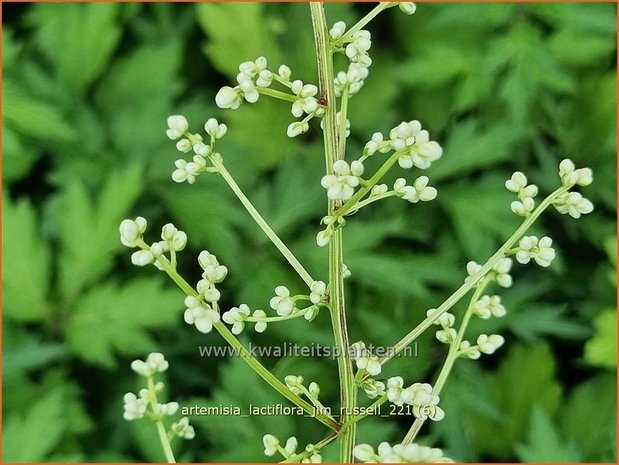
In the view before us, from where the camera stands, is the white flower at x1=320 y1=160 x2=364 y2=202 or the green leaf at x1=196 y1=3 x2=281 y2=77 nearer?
the white flower at x1=320 y1=160 x2=364 y2=202

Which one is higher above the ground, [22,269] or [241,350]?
[22,269]

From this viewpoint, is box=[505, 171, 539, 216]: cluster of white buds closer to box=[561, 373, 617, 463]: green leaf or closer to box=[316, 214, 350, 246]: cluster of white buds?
box=[316, 214, 350, 246]: cluster of white buds

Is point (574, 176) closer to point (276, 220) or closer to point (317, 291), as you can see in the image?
point (317, 291)

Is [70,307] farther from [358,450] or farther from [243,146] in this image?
[358,450]

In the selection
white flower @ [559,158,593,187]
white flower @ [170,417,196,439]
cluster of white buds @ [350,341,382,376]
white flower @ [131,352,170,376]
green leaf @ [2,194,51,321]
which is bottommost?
white flower @ [170,417,196,439]

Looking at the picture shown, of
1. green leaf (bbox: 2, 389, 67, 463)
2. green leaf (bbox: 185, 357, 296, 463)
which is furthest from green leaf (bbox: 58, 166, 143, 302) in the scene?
green leaf (bbox: 185, 357, 296, 463)

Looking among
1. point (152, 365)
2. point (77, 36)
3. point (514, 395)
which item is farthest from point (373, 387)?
point (77, 36)

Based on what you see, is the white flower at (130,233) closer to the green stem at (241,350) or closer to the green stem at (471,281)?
the green stem at (241,350)
